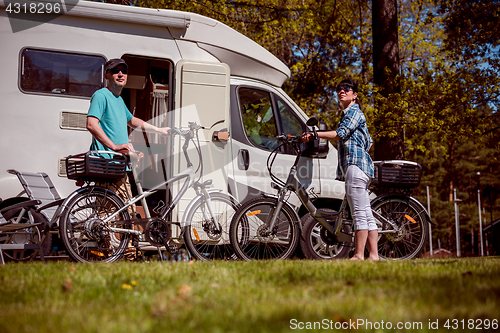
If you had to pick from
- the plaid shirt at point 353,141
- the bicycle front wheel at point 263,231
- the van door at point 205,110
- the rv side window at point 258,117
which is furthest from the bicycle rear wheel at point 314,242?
the rv side window at point 258,117

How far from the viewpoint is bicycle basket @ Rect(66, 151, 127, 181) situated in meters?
5.33

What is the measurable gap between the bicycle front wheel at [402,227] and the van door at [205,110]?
1.94m

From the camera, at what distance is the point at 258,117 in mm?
7312

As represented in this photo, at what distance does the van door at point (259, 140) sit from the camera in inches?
270

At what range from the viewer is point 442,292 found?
3240 mm

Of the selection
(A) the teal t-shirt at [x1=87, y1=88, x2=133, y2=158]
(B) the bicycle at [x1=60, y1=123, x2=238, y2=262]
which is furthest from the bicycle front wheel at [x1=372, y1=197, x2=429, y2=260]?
(A) the teal t-shirt at [x1=87, y1=88, x2=133, y2=158]

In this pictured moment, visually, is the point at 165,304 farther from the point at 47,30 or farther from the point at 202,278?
the point at 47,30

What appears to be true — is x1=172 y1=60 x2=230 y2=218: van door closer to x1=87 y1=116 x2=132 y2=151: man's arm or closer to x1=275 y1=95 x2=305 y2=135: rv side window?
x1=275 y1=95 x2=305 y2=135: rv side window

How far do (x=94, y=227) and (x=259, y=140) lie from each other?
2515 millimetres

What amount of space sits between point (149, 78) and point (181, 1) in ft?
19.7

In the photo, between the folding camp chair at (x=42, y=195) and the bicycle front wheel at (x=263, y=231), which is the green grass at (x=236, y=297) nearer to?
the bicycle front wheel at (x=263, y=231)

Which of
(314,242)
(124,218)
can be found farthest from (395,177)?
(124,218)

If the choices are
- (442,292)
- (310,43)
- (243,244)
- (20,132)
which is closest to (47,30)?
(20,132)

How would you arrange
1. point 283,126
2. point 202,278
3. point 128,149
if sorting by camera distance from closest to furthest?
point 202,278, point 128,149, point 283,126
